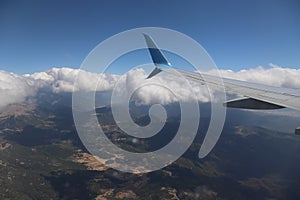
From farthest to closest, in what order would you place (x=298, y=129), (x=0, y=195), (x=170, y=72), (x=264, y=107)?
1. (x=0, y=195)
2. (x=170, y=72)
3. (x=264, y=107)
4. (x=298, y=129)

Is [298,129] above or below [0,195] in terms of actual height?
above

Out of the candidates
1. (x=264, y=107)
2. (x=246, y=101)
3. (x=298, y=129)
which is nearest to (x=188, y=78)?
(x=246, y=101)

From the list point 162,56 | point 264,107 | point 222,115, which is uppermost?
point 162,56

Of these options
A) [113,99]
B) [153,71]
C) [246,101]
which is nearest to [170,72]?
[153,71]

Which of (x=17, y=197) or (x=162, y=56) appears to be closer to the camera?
(x=162, y=56)

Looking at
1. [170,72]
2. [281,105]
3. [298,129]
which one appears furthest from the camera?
[170,72]

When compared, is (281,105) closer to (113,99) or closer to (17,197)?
(113,99)

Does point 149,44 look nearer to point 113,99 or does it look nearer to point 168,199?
point 113,99
